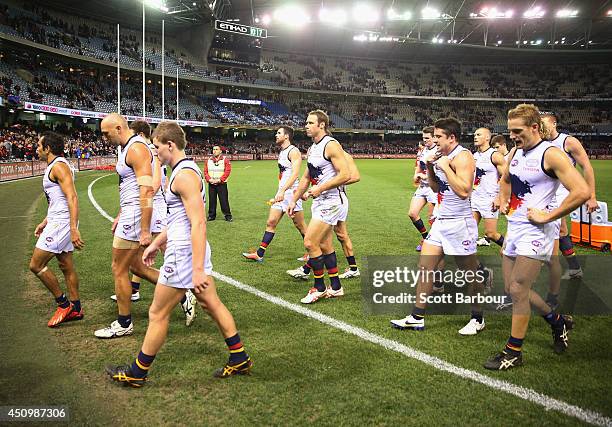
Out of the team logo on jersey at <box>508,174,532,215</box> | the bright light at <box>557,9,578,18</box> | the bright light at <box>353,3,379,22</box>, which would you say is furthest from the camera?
the bright light at <box>353,3,379,22</box>

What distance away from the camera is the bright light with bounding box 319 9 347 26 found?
53.9 m

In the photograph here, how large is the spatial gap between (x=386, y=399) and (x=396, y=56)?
75.2 metres

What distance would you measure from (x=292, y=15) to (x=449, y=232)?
2230 inches

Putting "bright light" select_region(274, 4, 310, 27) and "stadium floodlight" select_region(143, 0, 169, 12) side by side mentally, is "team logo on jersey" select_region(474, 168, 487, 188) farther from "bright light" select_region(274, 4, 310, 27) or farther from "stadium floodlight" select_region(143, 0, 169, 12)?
"bright light" select_region(274, 4, 310, 27)

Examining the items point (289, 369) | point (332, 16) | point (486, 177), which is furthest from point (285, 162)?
point (332, 16)

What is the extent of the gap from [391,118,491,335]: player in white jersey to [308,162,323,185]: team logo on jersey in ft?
5.07

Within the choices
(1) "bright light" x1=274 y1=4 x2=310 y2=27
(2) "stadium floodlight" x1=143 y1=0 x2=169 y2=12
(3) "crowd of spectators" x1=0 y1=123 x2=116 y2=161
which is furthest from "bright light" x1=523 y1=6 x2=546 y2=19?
(3) "crowd of spectators" x1=0 y1=123 x2=116 y2=161

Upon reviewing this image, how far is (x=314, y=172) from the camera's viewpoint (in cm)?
589

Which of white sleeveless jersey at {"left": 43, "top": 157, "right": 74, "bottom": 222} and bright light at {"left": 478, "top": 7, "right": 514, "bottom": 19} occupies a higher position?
bright light at {"left": 478, "top": 7, "right": 514, "bottom": 19}

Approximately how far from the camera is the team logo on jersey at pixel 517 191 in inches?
156

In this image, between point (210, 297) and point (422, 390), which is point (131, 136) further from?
point (422, 390)

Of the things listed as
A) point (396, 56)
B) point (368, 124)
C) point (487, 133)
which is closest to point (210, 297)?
point (487, 133)

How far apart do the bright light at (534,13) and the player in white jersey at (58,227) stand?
2314 inches

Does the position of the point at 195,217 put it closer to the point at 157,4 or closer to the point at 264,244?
the point at 264,244
